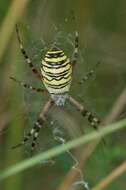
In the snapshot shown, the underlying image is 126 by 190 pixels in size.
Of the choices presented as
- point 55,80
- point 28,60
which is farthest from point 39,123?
point 55,80

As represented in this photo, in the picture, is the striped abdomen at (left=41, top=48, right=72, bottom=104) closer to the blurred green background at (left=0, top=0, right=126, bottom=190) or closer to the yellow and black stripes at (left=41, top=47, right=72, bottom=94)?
the yellow and black stripes at (left=41, top=47, right=72, bottom=94)

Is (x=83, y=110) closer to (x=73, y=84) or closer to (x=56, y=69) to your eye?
(x=73, y=84)

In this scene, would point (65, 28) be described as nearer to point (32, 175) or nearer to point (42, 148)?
point (42, 148)

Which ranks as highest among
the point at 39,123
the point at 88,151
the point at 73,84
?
the point at 73,84

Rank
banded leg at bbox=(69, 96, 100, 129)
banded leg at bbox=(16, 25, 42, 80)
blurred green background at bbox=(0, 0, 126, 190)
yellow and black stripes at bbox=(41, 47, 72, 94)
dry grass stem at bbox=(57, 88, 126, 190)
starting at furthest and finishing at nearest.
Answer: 1. banded leg at bbox=(69, 96, 100, 129)
2. blurred green background at bbox=(0, 0, 126, 190)
3. banded leg at bbox=(16, 25, 42, 80)
4. dry grass stem at bbox=(57, 88, 126, 190)
5. yellow and black stripes at bbox=(41, 47, 72, 94)

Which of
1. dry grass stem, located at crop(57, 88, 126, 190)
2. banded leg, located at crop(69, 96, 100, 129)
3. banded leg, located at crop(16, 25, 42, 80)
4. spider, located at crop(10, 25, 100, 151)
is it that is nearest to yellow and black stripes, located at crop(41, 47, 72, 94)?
spider, located at crop(10, 25, 100, 151)

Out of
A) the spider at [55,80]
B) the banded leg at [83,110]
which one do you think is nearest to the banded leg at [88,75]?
the spider at [55,80]

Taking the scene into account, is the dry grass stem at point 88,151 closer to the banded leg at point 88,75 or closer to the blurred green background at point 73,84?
the blurred green background at point 73,84

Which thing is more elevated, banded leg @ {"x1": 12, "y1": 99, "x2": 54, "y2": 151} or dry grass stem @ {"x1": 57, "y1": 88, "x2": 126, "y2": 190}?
dry grass stem @ {"x1": 57, "y1": 88, "x2": 126, "y2": 190}
